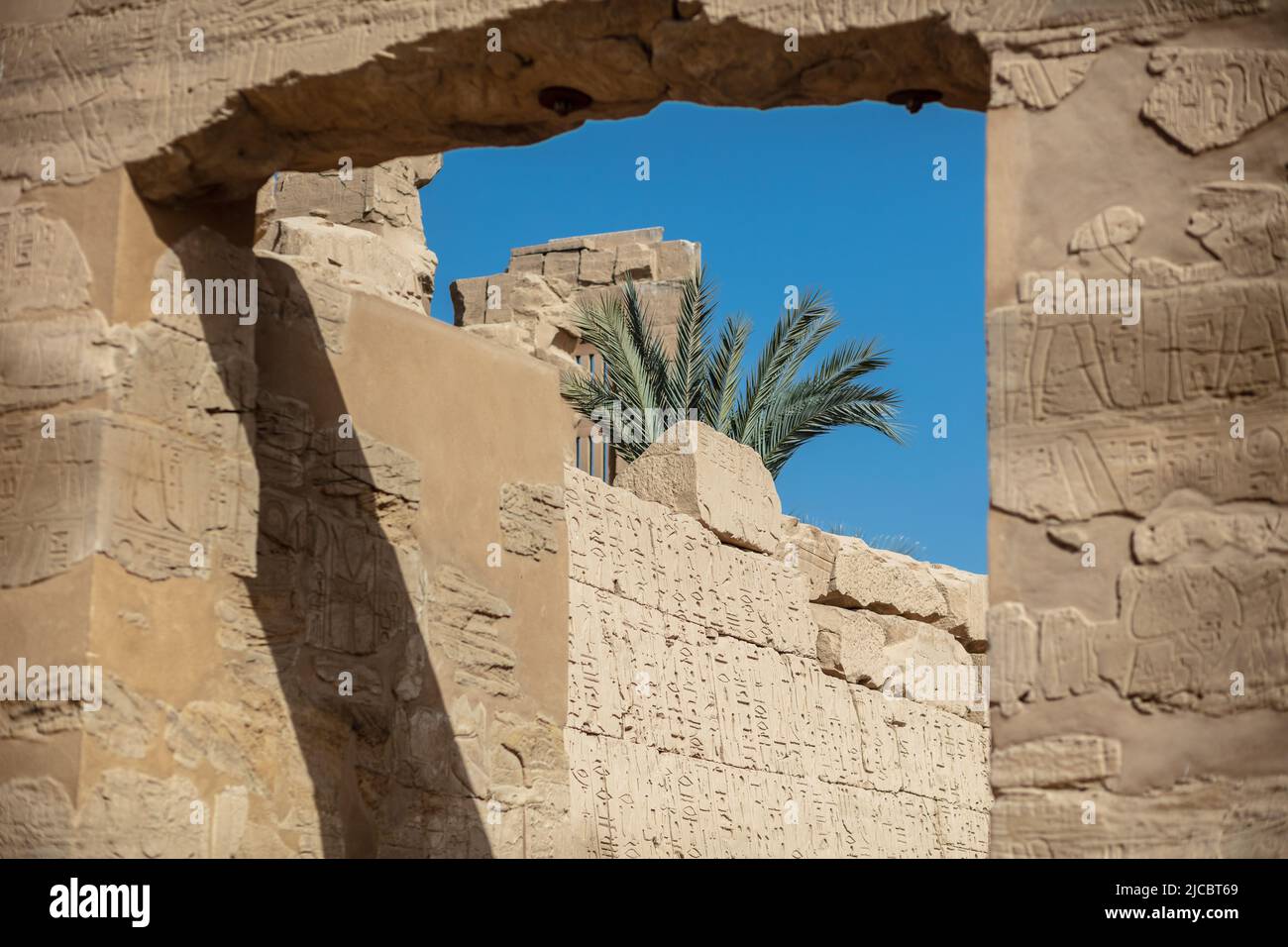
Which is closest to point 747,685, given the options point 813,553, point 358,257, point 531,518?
point 813,553

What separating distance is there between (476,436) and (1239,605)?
11.0ft

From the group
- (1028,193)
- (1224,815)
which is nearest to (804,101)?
(1028,193)

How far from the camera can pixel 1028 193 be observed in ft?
13.9

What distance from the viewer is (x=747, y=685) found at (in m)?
9.83

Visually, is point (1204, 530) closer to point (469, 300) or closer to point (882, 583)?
point (882, 583)

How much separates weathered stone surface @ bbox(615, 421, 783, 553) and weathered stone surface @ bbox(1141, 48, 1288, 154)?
5.55 meters

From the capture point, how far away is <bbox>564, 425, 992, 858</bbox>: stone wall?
8.50 metres

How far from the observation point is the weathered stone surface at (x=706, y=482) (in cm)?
959

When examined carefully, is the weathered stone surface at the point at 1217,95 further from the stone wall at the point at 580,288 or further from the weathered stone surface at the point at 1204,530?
the stone wall at the point at 580,288

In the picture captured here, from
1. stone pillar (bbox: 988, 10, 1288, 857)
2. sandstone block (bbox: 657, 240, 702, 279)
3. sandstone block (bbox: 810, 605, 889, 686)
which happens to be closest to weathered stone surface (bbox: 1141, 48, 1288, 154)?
stone pillar (bbox: 988, 10, 1288, 857)

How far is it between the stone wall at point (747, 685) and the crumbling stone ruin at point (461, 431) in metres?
0.64
